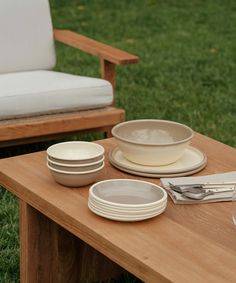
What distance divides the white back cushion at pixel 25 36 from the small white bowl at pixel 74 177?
5.82ft

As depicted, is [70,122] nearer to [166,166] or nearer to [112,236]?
[166,166]

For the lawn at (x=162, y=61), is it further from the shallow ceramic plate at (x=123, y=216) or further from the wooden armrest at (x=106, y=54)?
the shallow ceramic plate at (x=123, y=216)

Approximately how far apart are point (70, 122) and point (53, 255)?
114 centimetres

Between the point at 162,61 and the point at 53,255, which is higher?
the point at 53,255

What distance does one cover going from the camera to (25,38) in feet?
13.4

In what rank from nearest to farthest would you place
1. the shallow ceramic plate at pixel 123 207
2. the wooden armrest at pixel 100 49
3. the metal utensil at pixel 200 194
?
the shallow ceramic plate at pixel 123 207 < the metal utensil at pixel 200 194 < the wooden armrest at pixel 100 49

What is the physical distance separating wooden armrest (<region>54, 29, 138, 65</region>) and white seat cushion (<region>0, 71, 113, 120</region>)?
0.43 feet

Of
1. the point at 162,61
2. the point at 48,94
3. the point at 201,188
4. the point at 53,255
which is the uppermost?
the point at 201,188

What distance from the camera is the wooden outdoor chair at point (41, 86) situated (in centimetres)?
351

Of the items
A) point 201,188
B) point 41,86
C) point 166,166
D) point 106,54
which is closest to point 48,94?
point 41,86

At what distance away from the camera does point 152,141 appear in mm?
2695

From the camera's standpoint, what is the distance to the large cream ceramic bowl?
2494mm

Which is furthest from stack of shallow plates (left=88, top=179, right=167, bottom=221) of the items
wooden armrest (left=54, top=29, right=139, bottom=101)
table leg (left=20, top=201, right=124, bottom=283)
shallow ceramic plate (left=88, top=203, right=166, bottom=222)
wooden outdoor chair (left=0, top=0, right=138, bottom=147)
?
wooden armrest (left=54, top=29, right=139, bottom=101)

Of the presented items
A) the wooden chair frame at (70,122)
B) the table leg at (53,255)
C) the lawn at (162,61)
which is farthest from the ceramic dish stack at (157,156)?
the wooden chair frame at (70,122)
